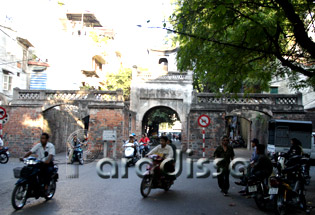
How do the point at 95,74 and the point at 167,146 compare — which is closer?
A: the point at 167,146

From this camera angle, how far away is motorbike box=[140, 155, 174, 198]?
6.91 metres

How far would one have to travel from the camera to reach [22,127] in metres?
18.7

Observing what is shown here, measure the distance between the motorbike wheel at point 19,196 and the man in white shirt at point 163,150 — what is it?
2.98 meters

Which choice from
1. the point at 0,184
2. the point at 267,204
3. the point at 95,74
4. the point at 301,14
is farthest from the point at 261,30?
the point at 95,74

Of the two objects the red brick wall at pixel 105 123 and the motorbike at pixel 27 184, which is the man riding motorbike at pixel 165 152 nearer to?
the motorbike at pixel 27 184

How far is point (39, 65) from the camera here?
28.8m

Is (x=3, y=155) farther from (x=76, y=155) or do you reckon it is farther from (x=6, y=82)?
(x=6, y=82)

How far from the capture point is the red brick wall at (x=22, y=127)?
1848 centimetres

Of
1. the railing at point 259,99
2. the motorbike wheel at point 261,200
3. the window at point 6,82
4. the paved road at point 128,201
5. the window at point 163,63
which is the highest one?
the window at point 163,63

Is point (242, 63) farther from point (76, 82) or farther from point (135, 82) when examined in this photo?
point (76, 82)

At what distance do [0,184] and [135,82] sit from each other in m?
18.3

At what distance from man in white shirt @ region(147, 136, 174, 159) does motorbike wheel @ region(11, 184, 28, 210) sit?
2982 millimetres

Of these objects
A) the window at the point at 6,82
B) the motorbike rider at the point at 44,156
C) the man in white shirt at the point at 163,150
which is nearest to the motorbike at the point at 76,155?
the man in white shirt at the point at 163,150

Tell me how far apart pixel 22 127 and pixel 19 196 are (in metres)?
14.3
